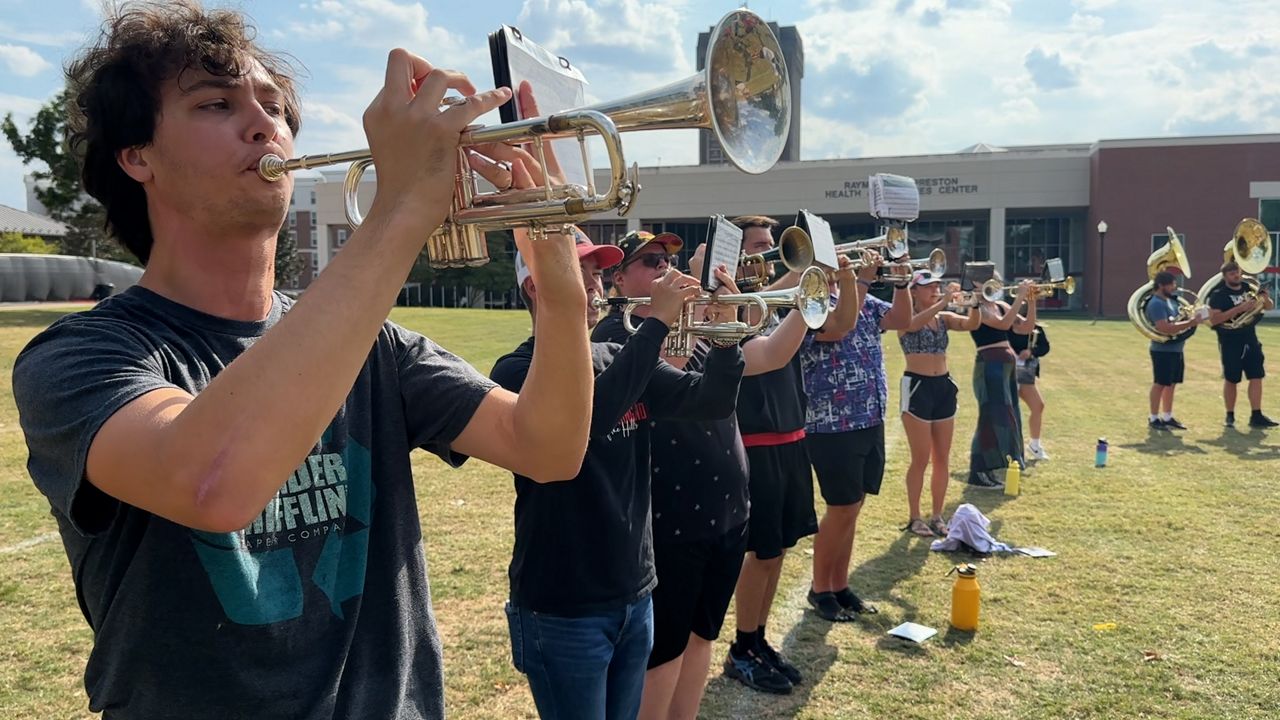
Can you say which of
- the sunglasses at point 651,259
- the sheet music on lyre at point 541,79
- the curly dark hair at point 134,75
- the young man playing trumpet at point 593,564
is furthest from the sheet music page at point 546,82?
the sunglasses at point 651,259

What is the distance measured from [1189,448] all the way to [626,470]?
32.6 feet

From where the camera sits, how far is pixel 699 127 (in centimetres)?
208

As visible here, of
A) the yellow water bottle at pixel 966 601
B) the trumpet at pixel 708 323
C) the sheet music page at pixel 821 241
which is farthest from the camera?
the yellow water bottle at pixel 966 601

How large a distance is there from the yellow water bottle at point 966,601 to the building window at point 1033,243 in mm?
44581

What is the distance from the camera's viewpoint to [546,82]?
184 cm

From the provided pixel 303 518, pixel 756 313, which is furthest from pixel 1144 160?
pixel 303 518

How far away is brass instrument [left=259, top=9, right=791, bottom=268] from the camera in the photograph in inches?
62.7

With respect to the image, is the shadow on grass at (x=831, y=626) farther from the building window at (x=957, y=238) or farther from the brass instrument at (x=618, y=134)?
the building window at (x=957, y=238)

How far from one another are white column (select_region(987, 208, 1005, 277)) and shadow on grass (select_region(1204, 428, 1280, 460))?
3615cm

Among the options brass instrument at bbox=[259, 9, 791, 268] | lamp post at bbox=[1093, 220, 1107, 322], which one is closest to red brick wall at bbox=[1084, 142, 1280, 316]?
lamp post at bbox=[1093, 220, 1107, 322]

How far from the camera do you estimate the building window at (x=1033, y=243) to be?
4603 centimetres

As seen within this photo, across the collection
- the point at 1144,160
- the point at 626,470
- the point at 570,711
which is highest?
the point at 1144,160

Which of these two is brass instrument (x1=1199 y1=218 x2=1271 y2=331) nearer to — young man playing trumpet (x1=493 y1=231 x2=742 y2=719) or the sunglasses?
the sunglasses

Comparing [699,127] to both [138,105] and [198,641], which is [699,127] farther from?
[198,641]
